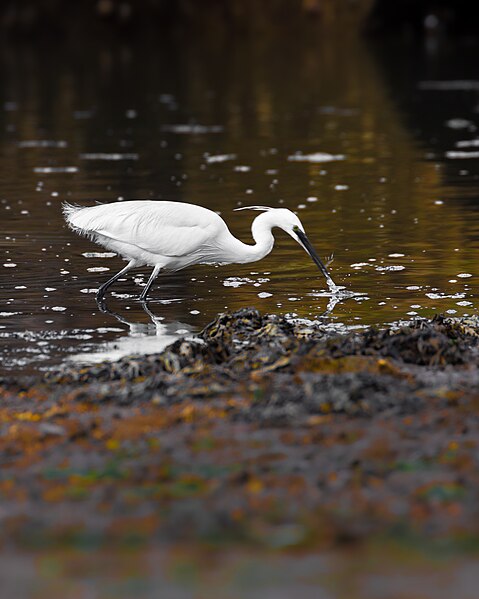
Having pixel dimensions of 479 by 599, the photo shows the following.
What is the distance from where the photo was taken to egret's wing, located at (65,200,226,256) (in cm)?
1213

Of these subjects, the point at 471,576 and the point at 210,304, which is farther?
the point at 210,304

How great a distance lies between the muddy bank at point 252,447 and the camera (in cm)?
650

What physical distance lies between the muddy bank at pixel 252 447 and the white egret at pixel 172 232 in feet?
8.45

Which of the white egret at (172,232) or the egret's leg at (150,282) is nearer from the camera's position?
the white egret at (172,232)

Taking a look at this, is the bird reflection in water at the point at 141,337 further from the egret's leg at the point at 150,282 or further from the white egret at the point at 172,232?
the white egret at the point at 172,232

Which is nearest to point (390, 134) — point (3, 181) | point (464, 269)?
point (3, 181)

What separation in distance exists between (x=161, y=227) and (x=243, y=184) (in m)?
8.98

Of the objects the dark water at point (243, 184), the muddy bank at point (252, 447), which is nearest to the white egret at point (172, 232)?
the dark water at point (243, 184)

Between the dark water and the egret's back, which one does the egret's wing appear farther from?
the dark water

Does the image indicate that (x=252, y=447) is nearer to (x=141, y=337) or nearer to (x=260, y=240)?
(x=141, y=337)

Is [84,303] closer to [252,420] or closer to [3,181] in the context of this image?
[252,420]

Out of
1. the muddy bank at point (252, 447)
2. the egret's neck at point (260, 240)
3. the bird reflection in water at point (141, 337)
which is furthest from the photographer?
the egret's neck at point (260, 240)

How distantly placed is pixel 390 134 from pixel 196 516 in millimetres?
21794

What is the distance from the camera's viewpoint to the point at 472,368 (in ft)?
30.3
